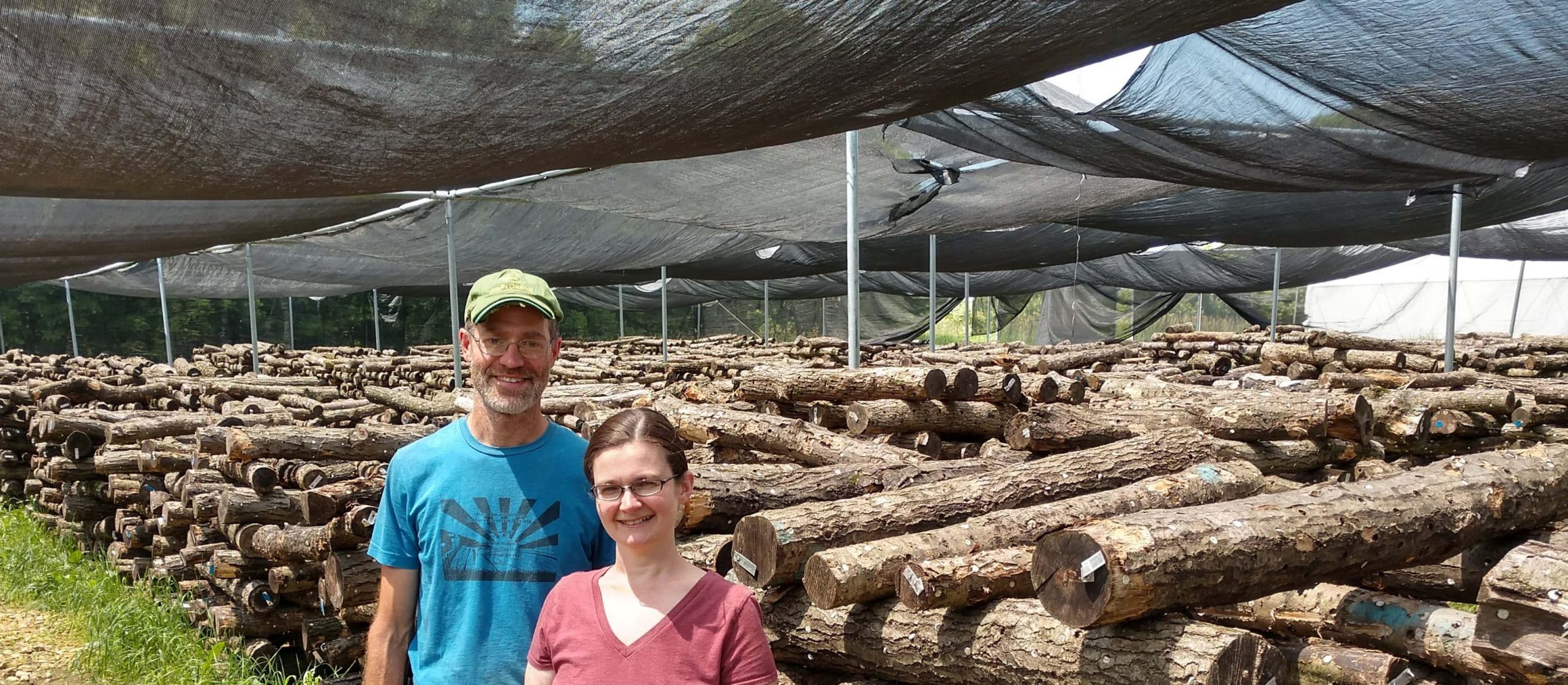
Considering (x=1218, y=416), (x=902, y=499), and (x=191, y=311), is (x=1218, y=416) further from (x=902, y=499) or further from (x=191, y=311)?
(x=191, y=311)

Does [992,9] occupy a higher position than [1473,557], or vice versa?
[992,9]

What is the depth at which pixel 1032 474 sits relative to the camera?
13.7 ft

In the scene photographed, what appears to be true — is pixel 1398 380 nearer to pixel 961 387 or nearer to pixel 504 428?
pixel 961 387

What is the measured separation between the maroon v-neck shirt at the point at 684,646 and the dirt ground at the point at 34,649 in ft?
16.3

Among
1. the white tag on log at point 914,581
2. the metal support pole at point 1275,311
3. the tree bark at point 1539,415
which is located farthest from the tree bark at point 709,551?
the metal support pole at point 1275,311

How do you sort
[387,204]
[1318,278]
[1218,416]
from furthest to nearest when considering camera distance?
1. [1318,278]
2. [387,204]
3. [1218,416]

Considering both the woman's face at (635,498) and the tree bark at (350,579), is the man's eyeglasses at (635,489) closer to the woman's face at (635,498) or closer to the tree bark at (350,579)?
the woman's face at (635,498)

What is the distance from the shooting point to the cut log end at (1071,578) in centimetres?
255

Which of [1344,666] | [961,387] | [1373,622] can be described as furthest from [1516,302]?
[1344,666]

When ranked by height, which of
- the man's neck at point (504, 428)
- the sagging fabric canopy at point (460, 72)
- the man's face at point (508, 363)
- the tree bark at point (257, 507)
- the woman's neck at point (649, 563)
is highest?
the sagging fabric canopy at point (460, 72)

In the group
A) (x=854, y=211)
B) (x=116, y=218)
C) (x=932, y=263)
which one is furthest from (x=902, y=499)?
(x=932, y=263)

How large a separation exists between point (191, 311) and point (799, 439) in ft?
73.9

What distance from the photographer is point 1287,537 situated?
294 cm

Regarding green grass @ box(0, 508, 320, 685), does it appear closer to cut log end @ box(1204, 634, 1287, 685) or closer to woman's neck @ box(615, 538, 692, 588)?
woman's neck @ box(615, 538, 692, 588)
